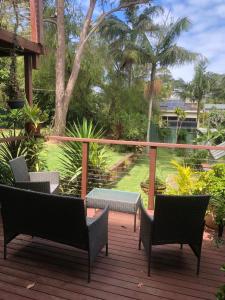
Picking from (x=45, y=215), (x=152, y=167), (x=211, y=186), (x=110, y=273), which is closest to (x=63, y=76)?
(x=152, y=167)

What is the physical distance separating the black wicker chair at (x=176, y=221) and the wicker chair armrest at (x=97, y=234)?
1.20ft

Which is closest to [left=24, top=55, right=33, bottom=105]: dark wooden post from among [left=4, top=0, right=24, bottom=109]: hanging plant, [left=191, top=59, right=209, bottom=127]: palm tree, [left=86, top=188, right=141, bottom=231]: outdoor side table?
[left=4, top=0, right=24, bottom=109]: hanging plant

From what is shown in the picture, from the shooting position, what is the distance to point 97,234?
235cm

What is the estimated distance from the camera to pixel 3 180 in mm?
3998

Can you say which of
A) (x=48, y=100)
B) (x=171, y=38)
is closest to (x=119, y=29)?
(x=171, y=38)

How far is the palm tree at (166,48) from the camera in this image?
14781 millimetres

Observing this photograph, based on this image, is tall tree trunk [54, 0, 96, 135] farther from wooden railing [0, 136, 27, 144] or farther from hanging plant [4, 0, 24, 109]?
hanging plant [4, 0, 24, 109]

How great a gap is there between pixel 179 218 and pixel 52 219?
1.02m

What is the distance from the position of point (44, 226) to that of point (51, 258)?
1.39 feet

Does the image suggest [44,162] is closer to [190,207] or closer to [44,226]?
[44,226]

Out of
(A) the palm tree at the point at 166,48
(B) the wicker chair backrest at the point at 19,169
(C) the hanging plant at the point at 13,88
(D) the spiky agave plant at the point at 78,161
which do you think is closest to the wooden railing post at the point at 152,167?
(D) the spiky agave plant at the point at 78,161

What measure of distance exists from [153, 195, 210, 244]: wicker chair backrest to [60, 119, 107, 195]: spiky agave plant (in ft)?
7.32

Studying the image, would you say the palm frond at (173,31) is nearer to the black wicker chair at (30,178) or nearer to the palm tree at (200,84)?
the black wicker chair at (30,178)

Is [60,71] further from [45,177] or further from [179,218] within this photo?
[179,218]
